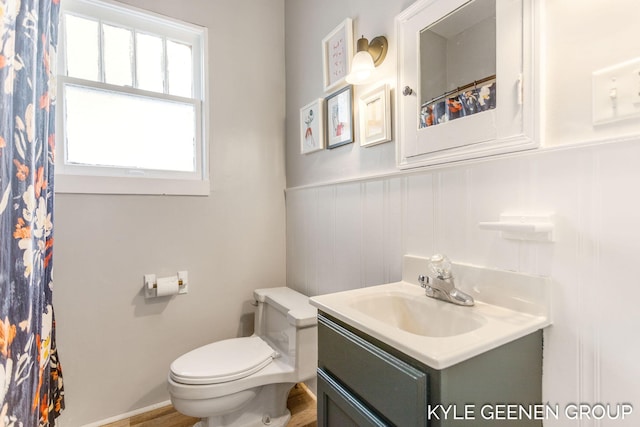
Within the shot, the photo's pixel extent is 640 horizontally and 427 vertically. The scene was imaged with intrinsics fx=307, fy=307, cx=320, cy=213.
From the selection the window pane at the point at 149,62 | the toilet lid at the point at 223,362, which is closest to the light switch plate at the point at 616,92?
the toilet lid at the point at 223,362

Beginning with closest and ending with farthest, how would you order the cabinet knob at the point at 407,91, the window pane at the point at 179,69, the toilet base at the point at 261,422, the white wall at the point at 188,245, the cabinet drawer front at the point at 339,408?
the cabinet drawer front at the point at 339,408 < the cabinet knob at the point at 407,91 < the toilet base at the point at 261,422 < the white wall at the point at 188,245 < the window pane at the point at 179,69

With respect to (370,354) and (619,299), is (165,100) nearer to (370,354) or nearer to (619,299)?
(370,354)

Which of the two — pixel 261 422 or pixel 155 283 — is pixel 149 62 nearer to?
pixel 155 283

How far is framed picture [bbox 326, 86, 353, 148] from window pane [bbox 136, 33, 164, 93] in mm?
1031

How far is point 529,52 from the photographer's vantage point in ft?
2.77

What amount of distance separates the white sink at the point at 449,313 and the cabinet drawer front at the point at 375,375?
48 millimetres

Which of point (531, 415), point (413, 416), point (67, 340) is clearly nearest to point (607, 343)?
point (531, 415)

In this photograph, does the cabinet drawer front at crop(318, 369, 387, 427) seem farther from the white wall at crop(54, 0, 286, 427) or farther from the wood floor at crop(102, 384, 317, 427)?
the white wall at crop(54, 0, 286, 427)

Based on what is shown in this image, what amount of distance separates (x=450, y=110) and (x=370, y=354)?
83 cm

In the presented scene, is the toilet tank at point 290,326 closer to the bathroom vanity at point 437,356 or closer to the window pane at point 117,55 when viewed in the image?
the bathroom vanity at point 437,356

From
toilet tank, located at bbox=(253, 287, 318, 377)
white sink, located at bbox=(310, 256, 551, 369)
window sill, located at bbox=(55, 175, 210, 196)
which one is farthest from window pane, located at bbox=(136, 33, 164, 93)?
white sink, located at bbox=(310, 256, 551, 369)

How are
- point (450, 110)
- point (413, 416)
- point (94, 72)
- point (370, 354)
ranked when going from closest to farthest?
point (413, 416) < point (370, 354) < point (450, 110) < point (94, 72)

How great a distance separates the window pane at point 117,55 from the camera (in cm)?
168

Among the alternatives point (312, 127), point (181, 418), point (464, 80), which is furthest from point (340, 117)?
point (181, 418)
